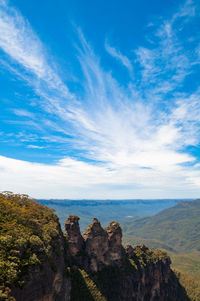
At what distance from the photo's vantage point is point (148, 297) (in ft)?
363

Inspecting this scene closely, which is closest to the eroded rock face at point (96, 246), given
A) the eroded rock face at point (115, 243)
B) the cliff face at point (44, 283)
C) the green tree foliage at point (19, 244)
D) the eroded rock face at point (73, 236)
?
the eroded rock face at point (115, 243)

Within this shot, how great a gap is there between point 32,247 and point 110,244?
224 ft

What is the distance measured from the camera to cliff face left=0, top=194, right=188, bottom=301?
34.5 metres

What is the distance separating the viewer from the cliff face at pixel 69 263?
113 ft

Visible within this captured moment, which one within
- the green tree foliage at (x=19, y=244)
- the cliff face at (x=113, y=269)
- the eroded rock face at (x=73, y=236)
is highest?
the green tree foliage at (x=19, y=244)

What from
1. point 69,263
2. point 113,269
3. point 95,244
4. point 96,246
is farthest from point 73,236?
point 113,269

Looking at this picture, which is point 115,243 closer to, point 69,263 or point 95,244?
point 95,244

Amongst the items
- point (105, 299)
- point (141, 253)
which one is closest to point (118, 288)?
point (105, 299)

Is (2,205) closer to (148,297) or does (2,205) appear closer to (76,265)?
Answer: (76,265)

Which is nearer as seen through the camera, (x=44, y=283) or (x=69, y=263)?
(x=44, y=283)

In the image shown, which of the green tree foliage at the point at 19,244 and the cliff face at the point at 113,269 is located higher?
the green tree foliage at the point at 19,244

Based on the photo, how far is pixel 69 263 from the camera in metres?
77.9

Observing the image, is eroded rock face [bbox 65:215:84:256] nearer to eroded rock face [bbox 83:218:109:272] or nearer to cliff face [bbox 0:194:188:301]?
cliff face [bbox 0:194:188:301]

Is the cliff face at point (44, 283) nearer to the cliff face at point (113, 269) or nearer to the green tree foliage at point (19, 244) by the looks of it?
the green tree foliage at point (19, 244)
